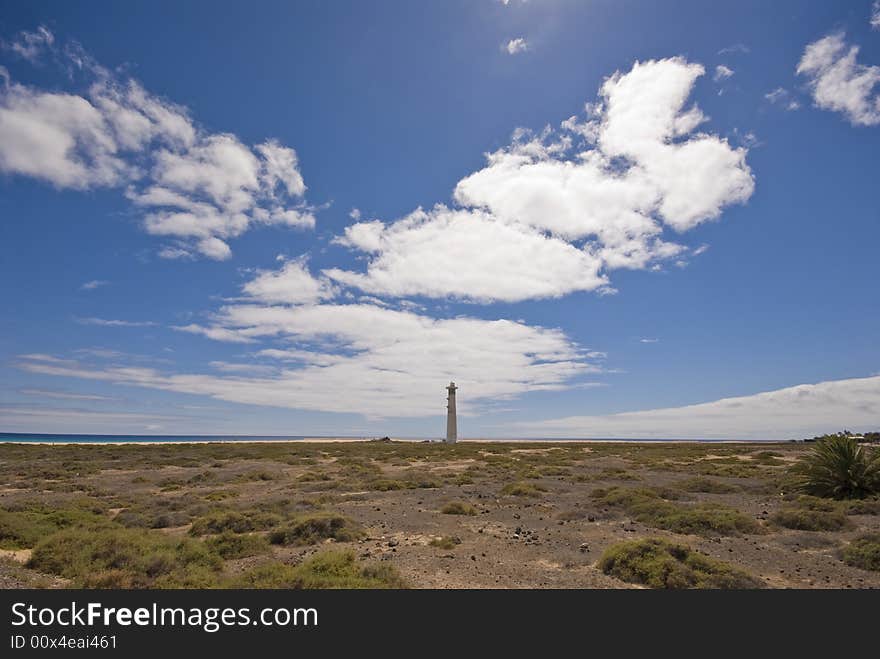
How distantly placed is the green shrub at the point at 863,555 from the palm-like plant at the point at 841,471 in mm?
9986

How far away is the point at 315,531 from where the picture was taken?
46.5ft

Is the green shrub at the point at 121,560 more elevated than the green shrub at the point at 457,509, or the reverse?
the green shrub at the point at 121,560

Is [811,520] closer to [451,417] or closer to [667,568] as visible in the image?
[667,568]

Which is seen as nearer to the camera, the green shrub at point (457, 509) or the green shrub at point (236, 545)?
the green shrub at point (236, 545)

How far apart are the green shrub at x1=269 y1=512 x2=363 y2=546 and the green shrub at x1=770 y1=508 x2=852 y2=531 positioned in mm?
14086

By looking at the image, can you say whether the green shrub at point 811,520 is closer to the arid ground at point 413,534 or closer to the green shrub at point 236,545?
the arid ground at point 413,534

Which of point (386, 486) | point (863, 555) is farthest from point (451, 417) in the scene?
point (863, 555)

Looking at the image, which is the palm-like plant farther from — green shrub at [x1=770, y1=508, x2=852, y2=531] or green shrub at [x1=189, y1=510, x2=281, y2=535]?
green shrub at [x1=189, y1=510, x2=281, y2=535]

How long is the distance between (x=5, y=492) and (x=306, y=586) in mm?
26149

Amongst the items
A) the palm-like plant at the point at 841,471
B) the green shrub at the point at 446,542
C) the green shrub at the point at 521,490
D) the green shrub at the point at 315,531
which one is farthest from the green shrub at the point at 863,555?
the green shrub at the point at 315,531

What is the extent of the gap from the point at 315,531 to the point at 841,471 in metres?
22.3

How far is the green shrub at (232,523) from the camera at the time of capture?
1515 centimetres
